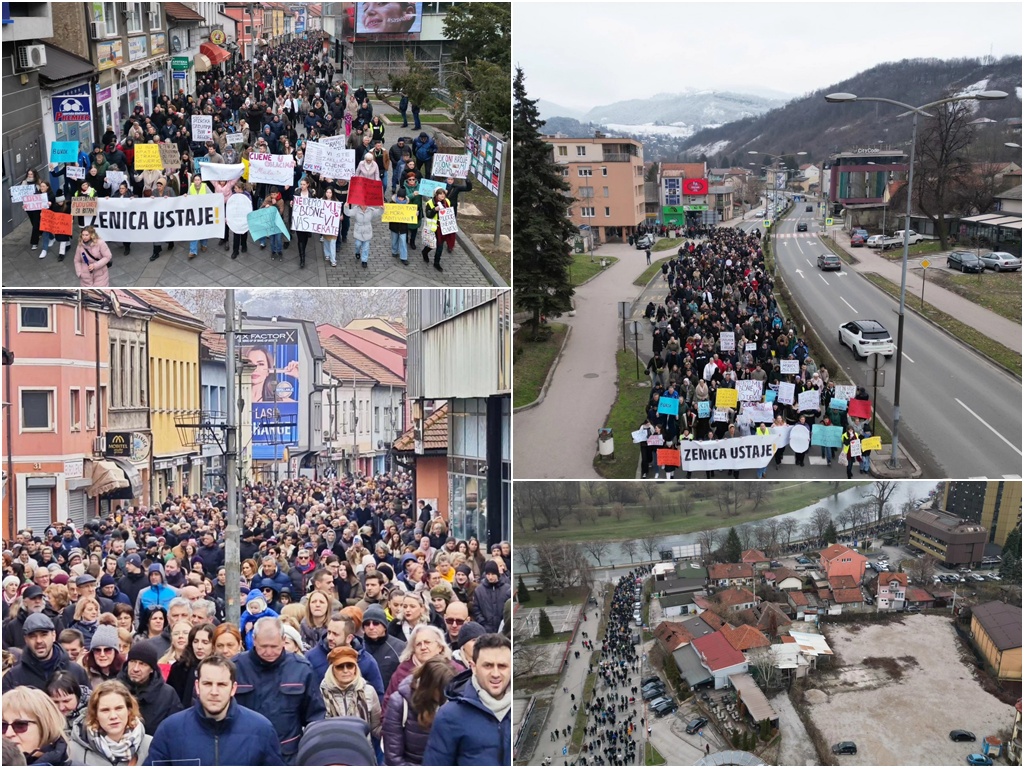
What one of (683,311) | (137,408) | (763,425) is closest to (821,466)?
(763,425)

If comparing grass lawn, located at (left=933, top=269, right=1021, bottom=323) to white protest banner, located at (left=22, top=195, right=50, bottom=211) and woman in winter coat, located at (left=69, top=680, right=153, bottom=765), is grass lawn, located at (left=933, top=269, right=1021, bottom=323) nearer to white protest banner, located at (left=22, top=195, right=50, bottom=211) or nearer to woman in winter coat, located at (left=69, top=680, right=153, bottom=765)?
woman in winter coat, located at (left=69, top=680, right=153, bottom=765)

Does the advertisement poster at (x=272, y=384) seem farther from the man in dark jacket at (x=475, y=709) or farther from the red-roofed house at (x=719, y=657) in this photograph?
the red-roofed house at (x=719, y=657)

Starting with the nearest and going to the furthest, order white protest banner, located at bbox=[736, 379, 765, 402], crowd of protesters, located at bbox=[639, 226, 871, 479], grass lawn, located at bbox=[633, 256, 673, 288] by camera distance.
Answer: crowd of protesters, located at bbox=[639, 226, 871, 479], white protest banner, located at bbox=[736, 379, 765, 402], grass lawn, located at bbox=[633, 256, 673, 288]

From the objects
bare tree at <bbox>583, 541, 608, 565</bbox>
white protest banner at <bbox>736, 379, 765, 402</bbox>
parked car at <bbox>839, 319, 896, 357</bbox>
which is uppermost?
parked car at <bbox>839, 319, 896, 357</bbox>

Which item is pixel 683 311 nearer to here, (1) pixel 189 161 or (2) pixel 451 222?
(2) pixel 451 222

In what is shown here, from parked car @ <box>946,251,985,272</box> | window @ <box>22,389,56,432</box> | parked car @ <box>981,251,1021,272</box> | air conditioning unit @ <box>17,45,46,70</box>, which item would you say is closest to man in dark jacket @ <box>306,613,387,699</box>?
window @ <box>22,389,56,432</box>

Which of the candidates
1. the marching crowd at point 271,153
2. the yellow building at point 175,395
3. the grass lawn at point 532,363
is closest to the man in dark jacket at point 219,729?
the yellow building at point 175,395

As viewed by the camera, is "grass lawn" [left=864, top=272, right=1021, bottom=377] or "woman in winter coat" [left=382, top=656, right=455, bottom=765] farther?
"grass lawn" [left=864, top=272, right=1021, bottom=377]
